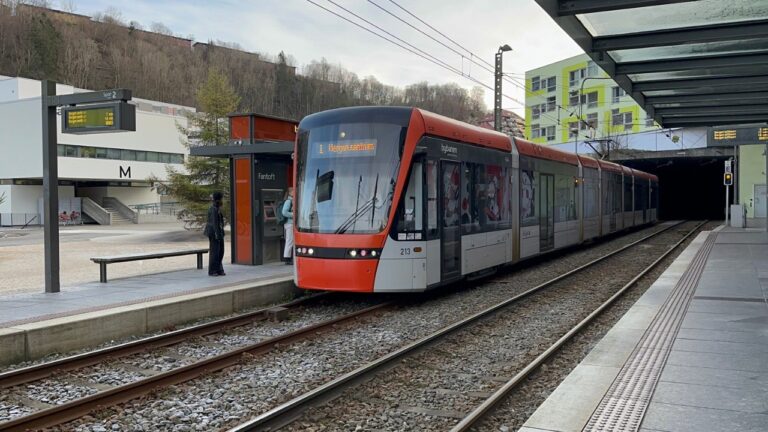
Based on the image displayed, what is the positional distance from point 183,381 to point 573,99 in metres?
68.4

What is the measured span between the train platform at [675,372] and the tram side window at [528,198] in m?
4.40

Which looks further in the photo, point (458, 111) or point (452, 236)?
point (458, 111)

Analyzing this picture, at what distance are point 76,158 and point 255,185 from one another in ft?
134

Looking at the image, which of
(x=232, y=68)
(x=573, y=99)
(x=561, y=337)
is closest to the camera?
(x=561, y=337)

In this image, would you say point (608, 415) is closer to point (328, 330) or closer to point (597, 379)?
point (597, 379)

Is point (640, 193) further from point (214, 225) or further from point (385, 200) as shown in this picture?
point (385, 200)

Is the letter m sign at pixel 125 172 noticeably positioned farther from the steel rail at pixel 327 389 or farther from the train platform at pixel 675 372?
the train platform at pixel 675 372

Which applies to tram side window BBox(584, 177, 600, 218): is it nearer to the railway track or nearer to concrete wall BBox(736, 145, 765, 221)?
the railway track

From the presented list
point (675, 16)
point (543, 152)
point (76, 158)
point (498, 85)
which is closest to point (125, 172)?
point (76, 158)

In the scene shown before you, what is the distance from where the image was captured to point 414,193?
33.9 feet

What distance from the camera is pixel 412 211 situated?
10320 millimetres

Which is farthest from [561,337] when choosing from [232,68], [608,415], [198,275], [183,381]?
[232,68]

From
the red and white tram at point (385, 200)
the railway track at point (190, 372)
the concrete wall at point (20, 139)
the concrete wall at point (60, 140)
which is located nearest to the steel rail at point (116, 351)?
the railway track at point (190, 372)

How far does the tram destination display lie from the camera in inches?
408
